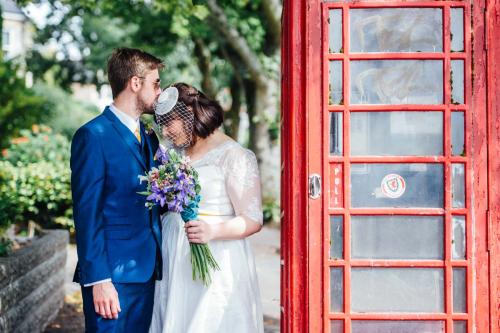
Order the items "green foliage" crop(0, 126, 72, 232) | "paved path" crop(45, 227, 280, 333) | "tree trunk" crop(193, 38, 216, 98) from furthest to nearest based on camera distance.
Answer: "tree trunk" crop(193, 38, 216, 98) < "green foliage" crop(0, 126, 72, 232) < "paved path" crop(45, 227, 280, 333)

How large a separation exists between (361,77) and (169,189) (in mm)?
1335

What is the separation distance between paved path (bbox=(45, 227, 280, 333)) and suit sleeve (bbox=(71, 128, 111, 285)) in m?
3.51

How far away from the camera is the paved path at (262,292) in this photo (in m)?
7.13

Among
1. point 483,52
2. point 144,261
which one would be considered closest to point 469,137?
point 483,52

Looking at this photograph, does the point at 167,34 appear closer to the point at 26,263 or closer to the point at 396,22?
the point at 26,263

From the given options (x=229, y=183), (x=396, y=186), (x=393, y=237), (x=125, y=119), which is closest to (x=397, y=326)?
(x=393, y=237)

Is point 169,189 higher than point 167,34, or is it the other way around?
point 167,34

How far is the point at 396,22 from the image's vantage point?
13.2ft

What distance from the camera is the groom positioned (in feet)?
12.0

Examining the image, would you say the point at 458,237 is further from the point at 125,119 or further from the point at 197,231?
the point at 125,119

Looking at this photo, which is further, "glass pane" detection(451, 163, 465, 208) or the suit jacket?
"glass pane" detection(451, 163, 465, 208)

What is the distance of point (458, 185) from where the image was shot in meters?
3.98

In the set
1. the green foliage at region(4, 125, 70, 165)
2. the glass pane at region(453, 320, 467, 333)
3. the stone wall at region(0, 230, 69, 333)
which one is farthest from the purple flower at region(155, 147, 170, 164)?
the green foliage at region(4, 125, 70, 165)

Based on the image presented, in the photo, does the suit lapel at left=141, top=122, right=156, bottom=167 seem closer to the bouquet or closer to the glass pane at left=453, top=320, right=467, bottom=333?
the bouquet
